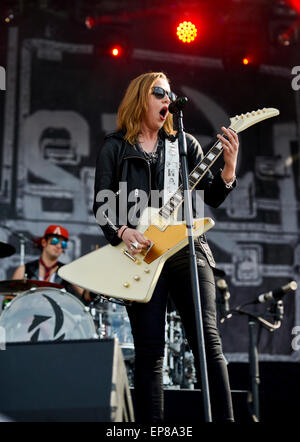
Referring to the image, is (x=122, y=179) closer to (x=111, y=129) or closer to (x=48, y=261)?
(x=48, y=261)

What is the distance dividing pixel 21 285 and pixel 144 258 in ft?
8.45

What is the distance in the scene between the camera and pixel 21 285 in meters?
5.20

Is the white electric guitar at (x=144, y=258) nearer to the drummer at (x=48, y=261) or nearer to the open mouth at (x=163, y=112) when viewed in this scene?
the open mouth at (x=163, y=112)

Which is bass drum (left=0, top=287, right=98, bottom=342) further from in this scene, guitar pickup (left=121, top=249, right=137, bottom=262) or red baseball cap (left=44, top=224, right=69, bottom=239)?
guitar pickup (left=121, top=249, right=137, bottom=262)

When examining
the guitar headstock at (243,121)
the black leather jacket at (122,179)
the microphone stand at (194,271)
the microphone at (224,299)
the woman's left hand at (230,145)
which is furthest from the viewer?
the microphone at (224,299)

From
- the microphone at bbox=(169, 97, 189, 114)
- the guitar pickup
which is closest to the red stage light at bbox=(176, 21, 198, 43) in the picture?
the microphone at bbox=(169, 97, 189, 114)

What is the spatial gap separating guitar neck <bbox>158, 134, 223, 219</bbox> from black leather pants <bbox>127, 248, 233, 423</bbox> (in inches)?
8.8

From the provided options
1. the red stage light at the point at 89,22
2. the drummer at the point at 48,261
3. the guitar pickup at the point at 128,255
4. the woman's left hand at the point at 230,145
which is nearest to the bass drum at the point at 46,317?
the drummer at the point at 48,261

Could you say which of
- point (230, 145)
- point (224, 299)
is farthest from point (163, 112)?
point (224, 299)

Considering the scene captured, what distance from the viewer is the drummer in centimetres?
651

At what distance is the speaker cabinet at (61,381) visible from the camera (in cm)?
189

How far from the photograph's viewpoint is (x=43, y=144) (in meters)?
7.18

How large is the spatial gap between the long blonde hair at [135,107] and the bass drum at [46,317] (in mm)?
2151

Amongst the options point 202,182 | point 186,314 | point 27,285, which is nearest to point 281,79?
point 27,285
